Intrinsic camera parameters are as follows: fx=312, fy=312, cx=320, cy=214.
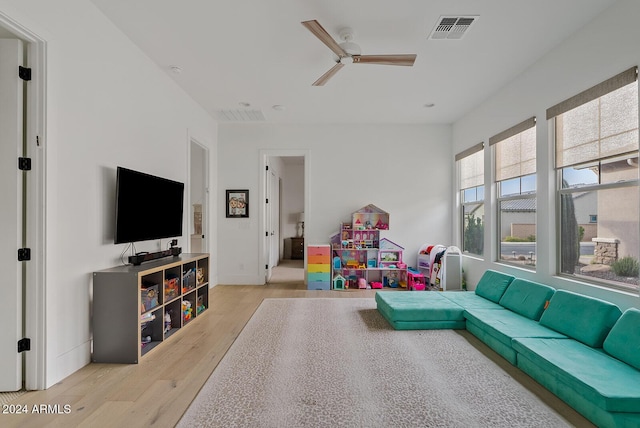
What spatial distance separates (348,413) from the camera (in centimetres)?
188

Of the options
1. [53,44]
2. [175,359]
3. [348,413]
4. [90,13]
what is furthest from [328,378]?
[90,13]

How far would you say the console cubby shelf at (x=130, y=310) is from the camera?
8.29 ft

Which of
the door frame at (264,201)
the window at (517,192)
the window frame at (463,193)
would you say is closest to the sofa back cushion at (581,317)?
the window at (517,192)

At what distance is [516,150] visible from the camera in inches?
156

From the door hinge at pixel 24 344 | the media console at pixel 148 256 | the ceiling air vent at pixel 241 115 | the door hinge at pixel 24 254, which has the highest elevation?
the ceiling air vent at pixel 241 115

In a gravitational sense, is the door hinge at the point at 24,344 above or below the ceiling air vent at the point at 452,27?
below

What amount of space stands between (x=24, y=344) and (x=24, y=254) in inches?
24.2

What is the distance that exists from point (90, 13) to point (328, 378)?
347 centimetres

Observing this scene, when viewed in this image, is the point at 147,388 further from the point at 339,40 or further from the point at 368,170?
the point at 368,170

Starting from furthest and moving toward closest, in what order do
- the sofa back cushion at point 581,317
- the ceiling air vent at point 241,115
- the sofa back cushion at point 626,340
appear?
the ceiling air vent at point 241,115
the sofa back cushion at point 581,317
the sofa back cushion at point 626,340

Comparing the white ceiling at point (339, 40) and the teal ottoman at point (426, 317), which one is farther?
the teal ottoman at point (426, 317)

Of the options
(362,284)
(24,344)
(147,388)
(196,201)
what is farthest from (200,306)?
(196,201)

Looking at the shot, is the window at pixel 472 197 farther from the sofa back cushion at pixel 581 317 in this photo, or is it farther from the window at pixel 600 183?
the sofa back cushion at pixel 581 317

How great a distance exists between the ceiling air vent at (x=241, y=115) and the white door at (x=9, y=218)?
310 cm
